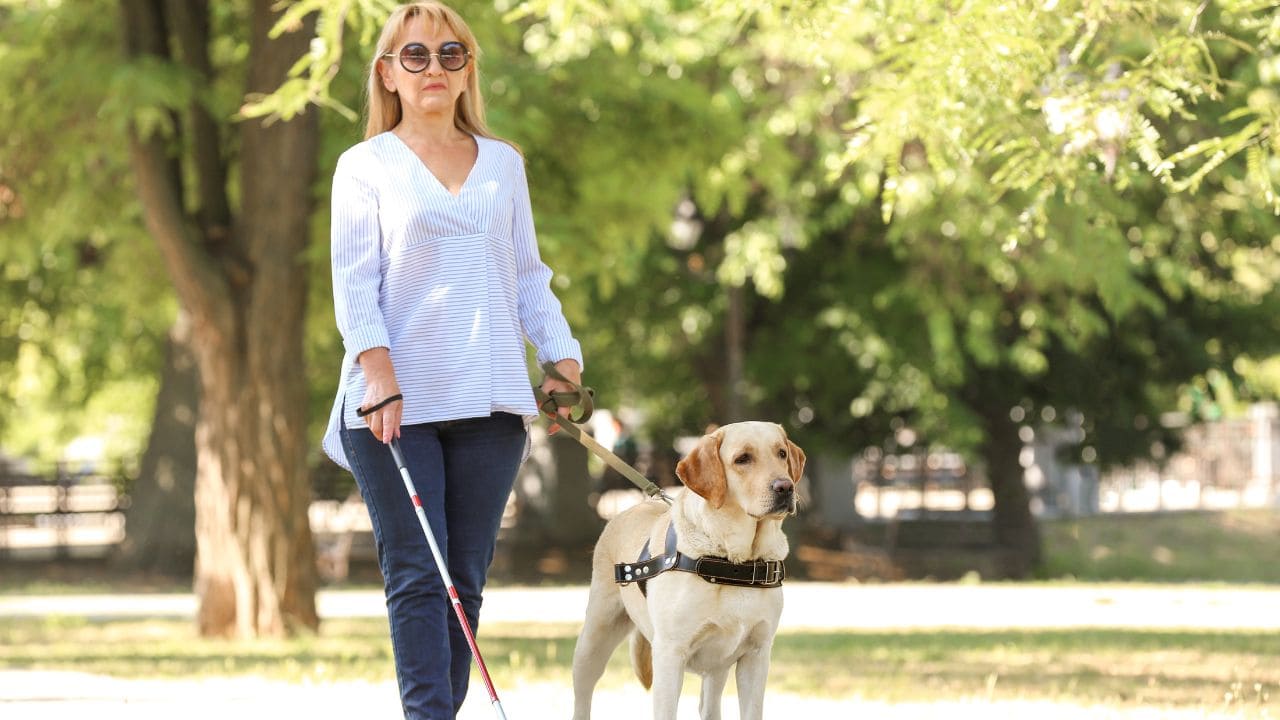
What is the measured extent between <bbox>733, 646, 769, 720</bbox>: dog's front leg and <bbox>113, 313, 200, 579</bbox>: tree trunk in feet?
61.6

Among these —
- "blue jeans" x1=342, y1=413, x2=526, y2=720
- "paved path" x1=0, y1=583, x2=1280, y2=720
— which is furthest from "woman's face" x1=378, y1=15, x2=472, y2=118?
"paved path" x1=0, y1=583, x2=1280, y2=720

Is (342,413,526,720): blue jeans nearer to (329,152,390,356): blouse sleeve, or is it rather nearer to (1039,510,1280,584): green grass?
(329,152,390,356): blouse sleeve

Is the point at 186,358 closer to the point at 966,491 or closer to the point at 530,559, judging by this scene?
the point at 530,559

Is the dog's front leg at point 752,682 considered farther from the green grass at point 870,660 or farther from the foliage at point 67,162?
the foliage at point 67,162

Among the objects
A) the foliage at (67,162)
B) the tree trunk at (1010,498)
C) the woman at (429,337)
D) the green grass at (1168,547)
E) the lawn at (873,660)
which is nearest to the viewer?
the woman at (429,337)

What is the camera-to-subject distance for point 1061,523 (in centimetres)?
2981

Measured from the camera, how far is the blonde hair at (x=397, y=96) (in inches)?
207

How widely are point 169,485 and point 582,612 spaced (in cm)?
851

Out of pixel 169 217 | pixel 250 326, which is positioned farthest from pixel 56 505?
pixel 169 217

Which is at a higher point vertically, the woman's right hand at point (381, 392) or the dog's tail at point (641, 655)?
the woman's right hand at point (381, 392)

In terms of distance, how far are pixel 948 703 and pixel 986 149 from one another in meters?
2.65

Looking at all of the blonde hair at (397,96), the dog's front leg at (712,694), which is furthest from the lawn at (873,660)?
the blonde hair at (397,96)

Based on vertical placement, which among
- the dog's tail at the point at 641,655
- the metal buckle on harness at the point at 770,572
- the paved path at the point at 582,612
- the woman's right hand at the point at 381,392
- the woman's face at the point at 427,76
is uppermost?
the woman's face at the point at 427,76

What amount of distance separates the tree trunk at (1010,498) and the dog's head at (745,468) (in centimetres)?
2019
